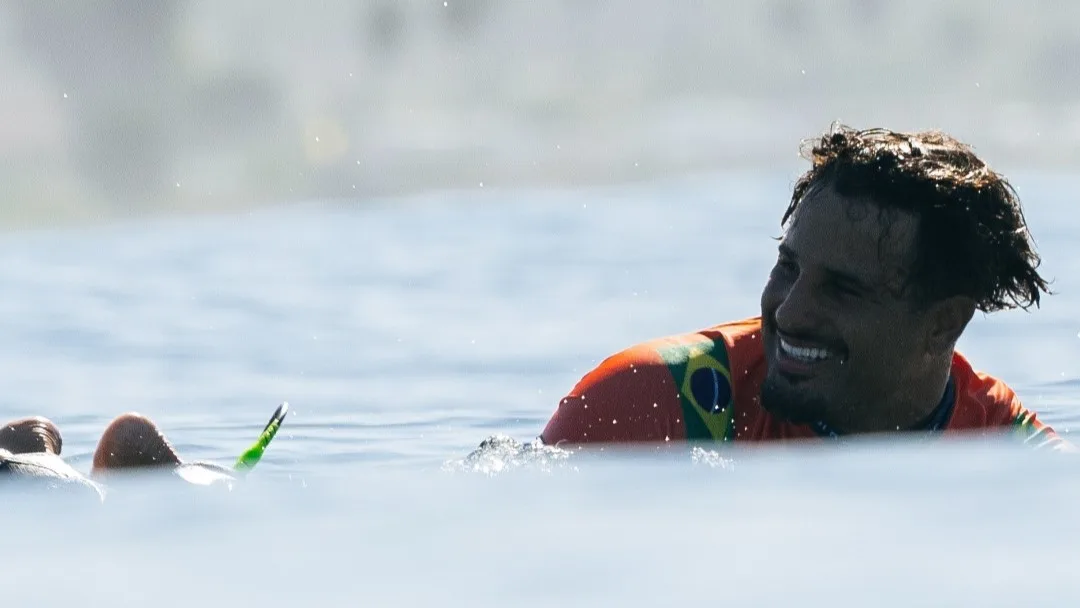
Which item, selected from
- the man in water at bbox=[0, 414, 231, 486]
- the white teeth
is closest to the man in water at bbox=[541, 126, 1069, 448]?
the white teeth

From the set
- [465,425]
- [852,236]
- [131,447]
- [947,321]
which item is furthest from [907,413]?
[465,425]

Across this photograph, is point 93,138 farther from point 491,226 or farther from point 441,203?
point 491,226

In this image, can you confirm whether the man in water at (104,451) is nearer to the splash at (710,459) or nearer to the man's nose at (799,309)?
the splash at (710,459)

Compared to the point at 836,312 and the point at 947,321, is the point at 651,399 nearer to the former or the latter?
the point at 836,312

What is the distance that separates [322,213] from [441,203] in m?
1.13

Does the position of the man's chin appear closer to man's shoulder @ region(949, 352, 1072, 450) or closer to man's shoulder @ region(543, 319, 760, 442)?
man's shoulder @ region(543, 319, 760, 442)

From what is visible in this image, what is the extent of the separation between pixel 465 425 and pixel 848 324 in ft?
11.7

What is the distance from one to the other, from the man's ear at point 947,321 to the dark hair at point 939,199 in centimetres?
2

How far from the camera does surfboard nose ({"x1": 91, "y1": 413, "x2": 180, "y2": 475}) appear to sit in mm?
5305

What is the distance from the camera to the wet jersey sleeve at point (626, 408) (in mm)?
4500

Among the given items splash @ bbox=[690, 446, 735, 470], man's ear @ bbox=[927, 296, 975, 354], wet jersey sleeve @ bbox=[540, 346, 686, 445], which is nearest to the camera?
splash @ bbox=[690, 446, 735, 470]

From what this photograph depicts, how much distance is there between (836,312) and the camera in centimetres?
444

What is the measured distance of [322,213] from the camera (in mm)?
17266

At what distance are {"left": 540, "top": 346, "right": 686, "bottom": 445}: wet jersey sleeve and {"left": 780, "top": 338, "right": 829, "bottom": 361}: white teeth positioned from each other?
291 mm
